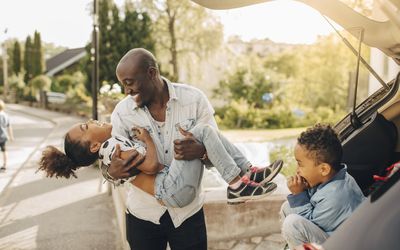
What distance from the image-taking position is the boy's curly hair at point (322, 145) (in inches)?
92.2

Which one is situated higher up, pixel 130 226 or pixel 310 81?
pixel 130 226

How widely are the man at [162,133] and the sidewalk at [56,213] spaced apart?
2860 mm

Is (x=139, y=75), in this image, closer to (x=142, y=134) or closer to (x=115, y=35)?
(x=142, y=134)

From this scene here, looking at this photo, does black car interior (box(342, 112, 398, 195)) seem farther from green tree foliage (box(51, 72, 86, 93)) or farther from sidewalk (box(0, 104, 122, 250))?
green tree foliage (box(51, 72, 86, 93))

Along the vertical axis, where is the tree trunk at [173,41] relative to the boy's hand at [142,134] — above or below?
below

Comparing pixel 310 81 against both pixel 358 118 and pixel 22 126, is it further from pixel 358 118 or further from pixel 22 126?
pixel 358 118

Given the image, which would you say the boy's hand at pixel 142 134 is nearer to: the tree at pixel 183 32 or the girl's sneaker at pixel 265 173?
the girl's sneaker at pixel 265 173

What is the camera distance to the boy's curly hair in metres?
2.34

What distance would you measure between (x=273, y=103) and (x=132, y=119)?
2273 centimetres

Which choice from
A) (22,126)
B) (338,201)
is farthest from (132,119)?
(22,126)

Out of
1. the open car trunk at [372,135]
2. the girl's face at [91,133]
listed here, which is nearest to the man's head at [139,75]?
the girl's face at [91,133]

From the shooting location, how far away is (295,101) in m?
26.6

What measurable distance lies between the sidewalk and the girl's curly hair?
2.71 meters

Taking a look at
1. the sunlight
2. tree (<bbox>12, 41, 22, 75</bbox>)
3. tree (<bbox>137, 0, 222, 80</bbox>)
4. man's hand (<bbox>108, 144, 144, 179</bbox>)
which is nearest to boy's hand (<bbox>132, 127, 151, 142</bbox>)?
man's hand (<bbox>108, 144, 144, 179</bbox>)
